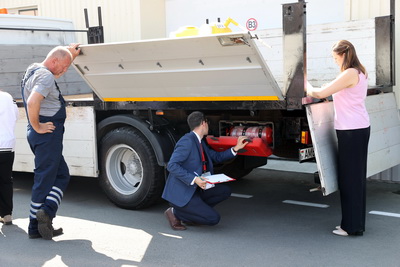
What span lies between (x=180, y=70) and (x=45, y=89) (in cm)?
127

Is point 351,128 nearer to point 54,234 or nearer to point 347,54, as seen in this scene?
point 347,54

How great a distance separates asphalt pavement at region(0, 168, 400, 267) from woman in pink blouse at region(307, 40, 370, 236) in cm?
29

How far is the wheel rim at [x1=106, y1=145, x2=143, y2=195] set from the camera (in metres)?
6.52

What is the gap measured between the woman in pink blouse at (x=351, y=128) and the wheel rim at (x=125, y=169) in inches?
90.0

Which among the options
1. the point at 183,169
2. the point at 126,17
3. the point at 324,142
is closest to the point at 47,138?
the point at 183,169

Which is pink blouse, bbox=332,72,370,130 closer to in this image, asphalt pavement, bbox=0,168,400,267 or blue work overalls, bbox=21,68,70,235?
asphalt pavement, bbox=0,168,400,267

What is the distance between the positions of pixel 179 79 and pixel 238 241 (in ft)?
5.44

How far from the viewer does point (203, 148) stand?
5.71 metres

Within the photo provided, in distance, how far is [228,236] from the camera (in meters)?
5.35

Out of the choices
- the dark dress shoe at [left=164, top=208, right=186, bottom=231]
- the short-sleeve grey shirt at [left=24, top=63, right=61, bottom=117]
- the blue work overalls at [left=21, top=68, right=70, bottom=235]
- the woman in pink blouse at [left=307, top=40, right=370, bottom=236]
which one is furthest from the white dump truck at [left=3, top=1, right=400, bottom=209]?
the blue work overalls at [left=21, top=68, right=70, bottom=235]

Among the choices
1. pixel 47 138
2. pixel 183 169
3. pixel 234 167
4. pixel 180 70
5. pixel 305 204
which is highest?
pixel 180 70

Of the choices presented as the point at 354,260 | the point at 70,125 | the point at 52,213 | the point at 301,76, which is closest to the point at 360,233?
the point at 354,260

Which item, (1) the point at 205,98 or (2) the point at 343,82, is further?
(1) the point at 205,98

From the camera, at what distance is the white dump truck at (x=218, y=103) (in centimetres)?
518
